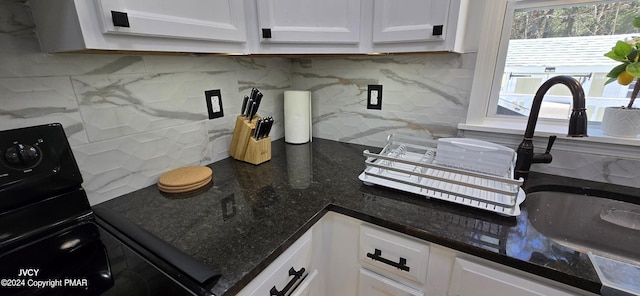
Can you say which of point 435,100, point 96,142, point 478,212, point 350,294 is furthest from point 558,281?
point 96,142

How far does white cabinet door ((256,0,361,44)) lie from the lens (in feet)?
3.22

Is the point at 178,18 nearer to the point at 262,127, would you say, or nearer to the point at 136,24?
the point at 136,24

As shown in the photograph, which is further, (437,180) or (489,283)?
(437,180)

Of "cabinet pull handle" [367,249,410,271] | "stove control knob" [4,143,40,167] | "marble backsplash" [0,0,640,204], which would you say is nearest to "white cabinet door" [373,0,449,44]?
"marble backsplash" [0,0,640,204]

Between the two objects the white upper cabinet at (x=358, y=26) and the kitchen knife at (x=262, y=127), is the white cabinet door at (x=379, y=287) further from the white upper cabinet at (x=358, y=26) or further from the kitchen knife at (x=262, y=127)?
the white upper cabinet at (x=358, y=26)

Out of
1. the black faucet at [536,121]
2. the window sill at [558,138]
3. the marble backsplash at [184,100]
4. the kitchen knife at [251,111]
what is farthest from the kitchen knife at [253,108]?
the black faucet at [536,121]

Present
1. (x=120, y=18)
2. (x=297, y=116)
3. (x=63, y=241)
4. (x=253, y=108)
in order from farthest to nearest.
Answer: (x=297, y=116) → (x=253, y=108) → (x=63, y=241) → (x=120, y=18)

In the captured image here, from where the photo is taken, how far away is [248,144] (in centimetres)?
125

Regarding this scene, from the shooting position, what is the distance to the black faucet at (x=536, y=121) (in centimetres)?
84

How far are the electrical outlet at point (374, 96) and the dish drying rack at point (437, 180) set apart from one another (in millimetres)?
233

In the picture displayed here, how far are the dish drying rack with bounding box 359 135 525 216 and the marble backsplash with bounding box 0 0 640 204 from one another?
167 millimetres

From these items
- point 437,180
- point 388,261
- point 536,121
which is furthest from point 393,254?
point 536,121

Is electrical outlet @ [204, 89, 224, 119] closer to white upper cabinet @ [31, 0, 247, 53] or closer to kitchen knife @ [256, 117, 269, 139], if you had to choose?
kitchen knife @ [256, 117, 269, 139]

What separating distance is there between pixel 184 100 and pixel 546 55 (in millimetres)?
1486
